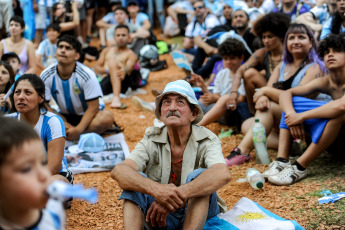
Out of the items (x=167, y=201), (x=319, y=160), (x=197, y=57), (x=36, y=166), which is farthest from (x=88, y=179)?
(x=197, y=57)

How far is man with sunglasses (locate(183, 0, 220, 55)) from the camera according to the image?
920 centimetres

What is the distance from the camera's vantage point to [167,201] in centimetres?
280

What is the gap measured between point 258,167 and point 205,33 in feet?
16.5

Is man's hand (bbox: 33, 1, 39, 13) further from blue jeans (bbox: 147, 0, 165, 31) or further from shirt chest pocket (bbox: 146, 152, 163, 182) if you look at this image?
shirt chest pocket (bbox: 146, 152, 163, 182)

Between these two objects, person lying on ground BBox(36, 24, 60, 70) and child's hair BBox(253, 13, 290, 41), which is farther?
person lying on ground BBox(36, 24, 60, 70)

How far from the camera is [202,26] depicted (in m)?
9.44

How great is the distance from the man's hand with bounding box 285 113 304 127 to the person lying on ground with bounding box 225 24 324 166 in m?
0.50

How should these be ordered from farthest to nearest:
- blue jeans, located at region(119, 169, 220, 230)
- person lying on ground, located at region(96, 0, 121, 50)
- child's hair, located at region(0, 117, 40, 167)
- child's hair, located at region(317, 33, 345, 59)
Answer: person lying on ground, located at region(96, 0, 121, 50) → child's hair, located at region(317, 33, 345, 59) → blue jeans, located at region(119, 169, 220, 230) → child's hair, located at region(0, 117, 40, 167)

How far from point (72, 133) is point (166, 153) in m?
2.54

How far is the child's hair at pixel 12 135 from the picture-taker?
1.51 m

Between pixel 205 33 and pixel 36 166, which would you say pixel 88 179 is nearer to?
pixel 36 166

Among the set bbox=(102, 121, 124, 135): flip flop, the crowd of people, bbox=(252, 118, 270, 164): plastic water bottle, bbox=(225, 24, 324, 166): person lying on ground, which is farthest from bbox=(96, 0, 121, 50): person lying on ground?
bbox=(252, 118, 270, 164): plastic water bottle

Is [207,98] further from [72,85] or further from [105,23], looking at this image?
[105,23]

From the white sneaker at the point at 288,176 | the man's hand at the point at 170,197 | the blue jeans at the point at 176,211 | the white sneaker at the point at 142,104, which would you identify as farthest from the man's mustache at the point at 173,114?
the white sneaker at the point at 142,104
